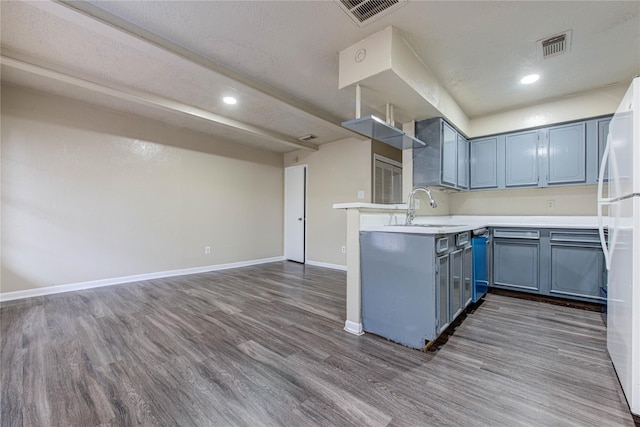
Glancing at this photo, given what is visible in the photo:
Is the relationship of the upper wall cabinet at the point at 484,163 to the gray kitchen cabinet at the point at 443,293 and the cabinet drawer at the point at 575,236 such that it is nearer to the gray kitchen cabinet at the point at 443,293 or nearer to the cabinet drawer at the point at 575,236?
the cabinet drawer at the point at 575,236

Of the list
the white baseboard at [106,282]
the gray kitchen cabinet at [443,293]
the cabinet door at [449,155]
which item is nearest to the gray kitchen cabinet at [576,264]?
the cabinet door at [449,155]

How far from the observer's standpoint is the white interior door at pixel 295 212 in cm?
554

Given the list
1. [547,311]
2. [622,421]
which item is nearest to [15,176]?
[622,421]

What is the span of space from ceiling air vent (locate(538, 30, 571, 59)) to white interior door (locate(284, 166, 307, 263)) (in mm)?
3961

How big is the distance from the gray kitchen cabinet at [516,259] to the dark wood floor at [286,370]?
0.41 meters

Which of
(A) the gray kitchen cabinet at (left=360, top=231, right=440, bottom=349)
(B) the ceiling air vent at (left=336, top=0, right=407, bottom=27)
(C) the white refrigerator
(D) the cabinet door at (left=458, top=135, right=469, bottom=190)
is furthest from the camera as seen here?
(D) the cabinet door at (left=458, top=135, right=469, bottom=190)

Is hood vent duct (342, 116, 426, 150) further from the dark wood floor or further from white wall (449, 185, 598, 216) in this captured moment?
the dark wood floor

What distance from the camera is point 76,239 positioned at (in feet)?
11.2

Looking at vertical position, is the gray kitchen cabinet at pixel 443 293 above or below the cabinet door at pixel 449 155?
below

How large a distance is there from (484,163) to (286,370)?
3.73 metres

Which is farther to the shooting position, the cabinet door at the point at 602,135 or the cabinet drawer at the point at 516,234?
the cabinet drawer at the point at 516,234

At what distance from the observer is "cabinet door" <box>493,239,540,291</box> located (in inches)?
124

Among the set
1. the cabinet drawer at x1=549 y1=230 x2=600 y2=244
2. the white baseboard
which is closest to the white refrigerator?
the cabinet drawer at x1=549 y1=230 x2=600 y2=244

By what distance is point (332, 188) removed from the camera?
5.07m
